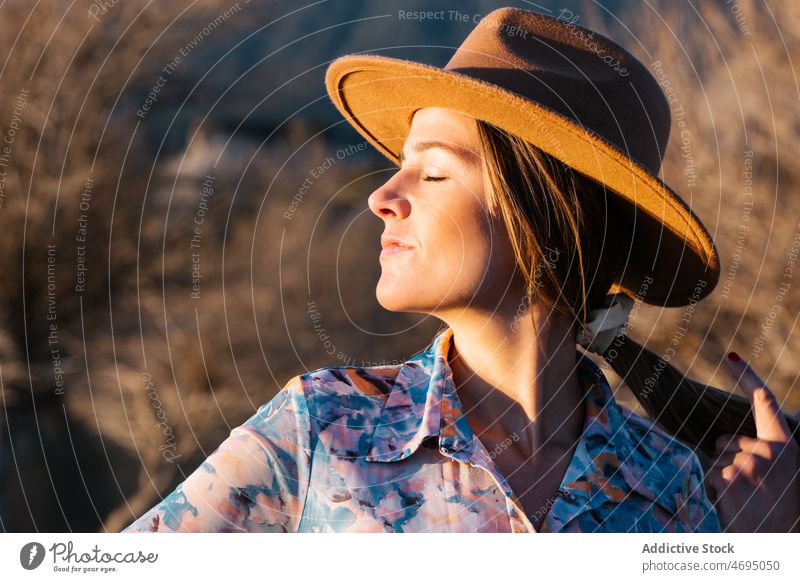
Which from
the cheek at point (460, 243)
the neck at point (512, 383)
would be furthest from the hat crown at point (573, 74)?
the neck at point (512, 383)

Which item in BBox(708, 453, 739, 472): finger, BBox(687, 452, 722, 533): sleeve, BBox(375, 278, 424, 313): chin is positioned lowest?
BBox(687, 452, 722, 533): sleeve

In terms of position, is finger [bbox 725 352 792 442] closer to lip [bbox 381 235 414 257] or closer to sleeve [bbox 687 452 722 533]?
sleeve [bbox 687 452 722 533]

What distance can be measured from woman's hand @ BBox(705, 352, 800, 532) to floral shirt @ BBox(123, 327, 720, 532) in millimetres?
45

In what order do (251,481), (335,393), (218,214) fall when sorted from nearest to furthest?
(251,481) → (335,393) → (218,214)

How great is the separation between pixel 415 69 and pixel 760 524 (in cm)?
108

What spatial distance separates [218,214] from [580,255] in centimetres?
239

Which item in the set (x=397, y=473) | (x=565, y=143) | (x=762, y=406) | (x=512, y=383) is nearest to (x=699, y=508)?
(x=762, y=406)

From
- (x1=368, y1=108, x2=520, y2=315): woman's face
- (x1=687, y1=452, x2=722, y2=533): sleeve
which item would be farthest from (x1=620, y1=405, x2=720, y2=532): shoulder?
(x1=368, y1=108, x2=520, y2=315): woman's face

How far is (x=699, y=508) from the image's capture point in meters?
1.78

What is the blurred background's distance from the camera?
323 cm

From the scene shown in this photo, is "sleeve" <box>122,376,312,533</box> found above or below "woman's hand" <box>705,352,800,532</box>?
above

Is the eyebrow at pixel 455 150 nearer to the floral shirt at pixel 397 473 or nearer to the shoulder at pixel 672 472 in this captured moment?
the floral shirt at pixel 397 473

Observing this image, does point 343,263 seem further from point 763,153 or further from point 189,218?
point 763,153

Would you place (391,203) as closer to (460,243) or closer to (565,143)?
(460,243)
